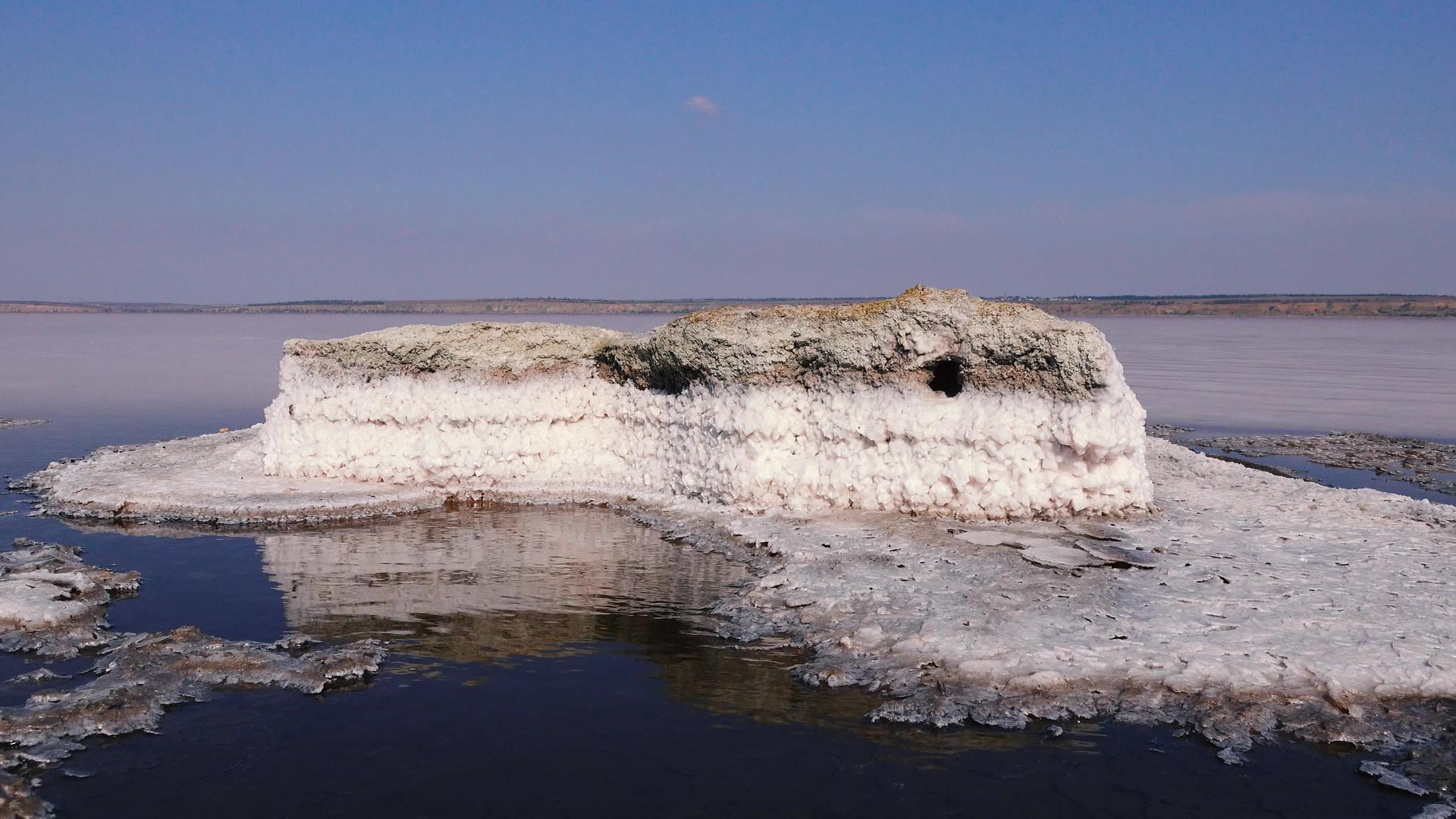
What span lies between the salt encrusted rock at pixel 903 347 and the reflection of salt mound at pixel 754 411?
25 millimetres

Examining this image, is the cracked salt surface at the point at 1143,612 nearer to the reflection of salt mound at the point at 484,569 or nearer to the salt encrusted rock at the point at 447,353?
the reflection of salt mound at the point at 484,569

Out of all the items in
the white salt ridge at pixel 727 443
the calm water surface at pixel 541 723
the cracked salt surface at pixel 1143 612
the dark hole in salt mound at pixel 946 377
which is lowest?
the calm water surface at pixel 541 723

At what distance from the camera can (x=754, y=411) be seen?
14430mm

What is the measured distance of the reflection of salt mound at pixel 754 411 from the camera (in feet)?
44.6

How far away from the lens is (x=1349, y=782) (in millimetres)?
6801

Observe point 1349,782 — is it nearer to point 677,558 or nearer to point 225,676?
point 677,558

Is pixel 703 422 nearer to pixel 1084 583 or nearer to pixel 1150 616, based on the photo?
pixel 1084 583

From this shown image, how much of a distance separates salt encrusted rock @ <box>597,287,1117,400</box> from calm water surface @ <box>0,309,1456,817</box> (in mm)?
2908

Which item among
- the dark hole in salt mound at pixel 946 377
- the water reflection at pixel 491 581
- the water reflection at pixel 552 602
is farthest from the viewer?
the dark hole in salt mound at pixel 946 377

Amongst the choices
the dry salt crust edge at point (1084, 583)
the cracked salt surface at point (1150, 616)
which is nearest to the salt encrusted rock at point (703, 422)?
the dry salt crust edge at point (1084, 583)

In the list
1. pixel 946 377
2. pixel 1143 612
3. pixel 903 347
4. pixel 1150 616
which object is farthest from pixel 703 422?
pixel 1150 616

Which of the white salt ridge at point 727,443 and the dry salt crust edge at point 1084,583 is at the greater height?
the white salt ridge at point 727,443

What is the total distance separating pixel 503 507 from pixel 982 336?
7.70 m

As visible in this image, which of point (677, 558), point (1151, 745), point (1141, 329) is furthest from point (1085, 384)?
point (1141, 329)
